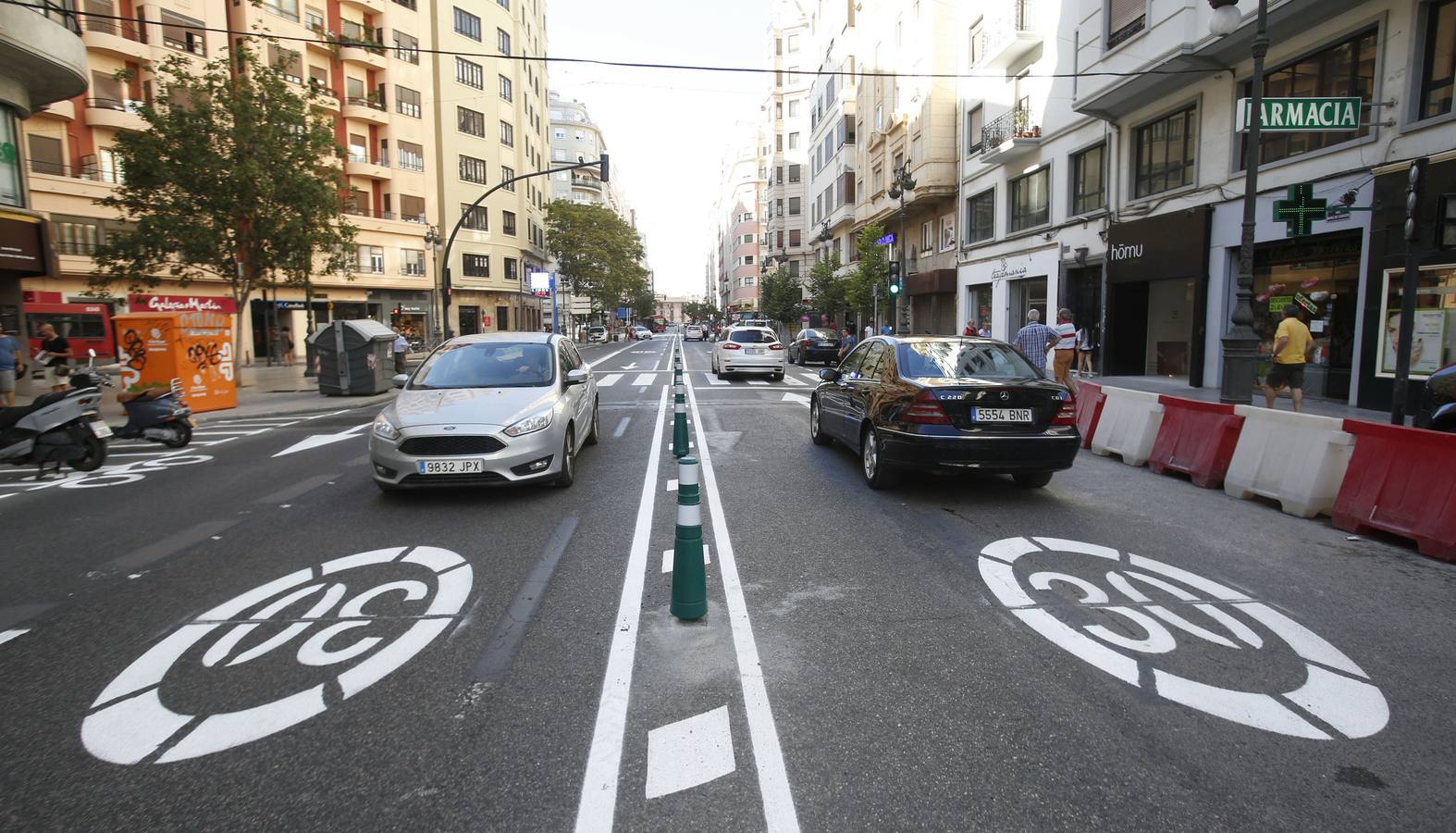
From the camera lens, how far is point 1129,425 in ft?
31.1

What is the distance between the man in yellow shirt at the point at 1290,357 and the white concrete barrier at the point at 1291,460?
5.20 m

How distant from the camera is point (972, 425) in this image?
6.83m

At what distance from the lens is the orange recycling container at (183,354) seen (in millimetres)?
14328

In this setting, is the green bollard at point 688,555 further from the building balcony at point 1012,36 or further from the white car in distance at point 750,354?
the building balcony at point 1012,36

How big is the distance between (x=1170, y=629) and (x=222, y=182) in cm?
2204

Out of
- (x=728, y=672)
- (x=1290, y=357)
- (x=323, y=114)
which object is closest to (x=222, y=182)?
(x=323, y=114)

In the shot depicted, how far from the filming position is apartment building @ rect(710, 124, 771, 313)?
101 meters

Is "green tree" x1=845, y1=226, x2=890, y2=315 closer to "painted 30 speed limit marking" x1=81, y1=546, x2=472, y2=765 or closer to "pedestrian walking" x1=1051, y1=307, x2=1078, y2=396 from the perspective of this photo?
"pedestrian walking" x1=1051, y1=307, x2=1078, y2=396

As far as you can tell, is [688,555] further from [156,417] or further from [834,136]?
[834,136]

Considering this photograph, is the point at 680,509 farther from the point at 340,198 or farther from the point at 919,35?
the point at 919,35

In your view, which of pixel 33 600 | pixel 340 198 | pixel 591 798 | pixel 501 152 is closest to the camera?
pixel 591 798

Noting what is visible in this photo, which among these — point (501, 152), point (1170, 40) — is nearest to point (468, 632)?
point (1170, 40)

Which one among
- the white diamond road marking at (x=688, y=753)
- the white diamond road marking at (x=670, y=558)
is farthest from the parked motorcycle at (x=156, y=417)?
the white diamond road marking at (x=688, y=753)

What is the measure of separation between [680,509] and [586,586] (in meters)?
1.13
